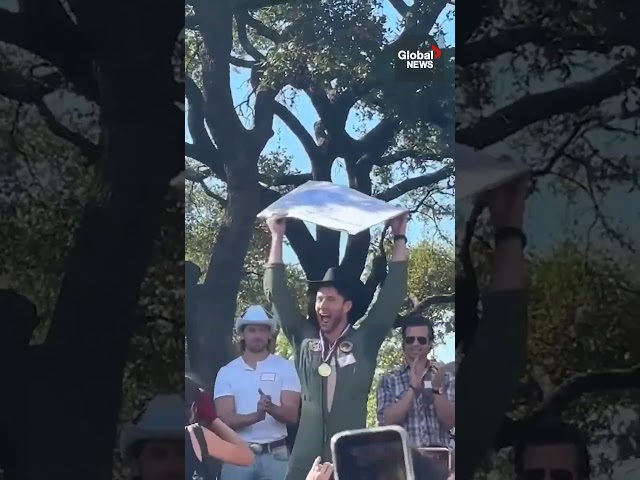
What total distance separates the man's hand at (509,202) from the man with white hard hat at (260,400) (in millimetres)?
921

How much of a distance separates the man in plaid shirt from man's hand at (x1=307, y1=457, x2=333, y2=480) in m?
0.26

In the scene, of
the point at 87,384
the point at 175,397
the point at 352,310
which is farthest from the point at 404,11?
the point at 87,384

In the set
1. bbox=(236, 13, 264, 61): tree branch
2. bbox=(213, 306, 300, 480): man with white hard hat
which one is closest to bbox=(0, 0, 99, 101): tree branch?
bbox=(236, 13, 264, 61): tree branch

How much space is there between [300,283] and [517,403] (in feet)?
3.03

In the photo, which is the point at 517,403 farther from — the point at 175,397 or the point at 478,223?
the point at 175,397

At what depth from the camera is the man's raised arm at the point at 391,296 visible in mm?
2727

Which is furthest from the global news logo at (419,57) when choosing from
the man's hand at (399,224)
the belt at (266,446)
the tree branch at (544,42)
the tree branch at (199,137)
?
the belt at (266,446)

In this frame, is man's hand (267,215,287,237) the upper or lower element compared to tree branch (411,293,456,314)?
upper

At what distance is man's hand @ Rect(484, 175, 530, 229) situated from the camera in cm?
276

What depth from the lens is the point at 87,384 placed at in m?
2.89

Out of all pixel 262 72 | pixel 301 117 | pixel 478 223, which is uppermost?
pixel 262 72

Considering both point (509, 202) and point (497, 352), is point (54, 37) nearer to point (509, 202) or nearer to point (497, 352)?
point (509, 202)

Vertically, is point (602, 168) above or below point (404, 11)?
below

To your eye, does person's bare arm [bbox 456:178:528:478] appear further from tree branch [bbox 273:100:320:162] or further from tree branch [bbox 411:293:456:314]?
tree branch [bbox 273:100:320:162]
